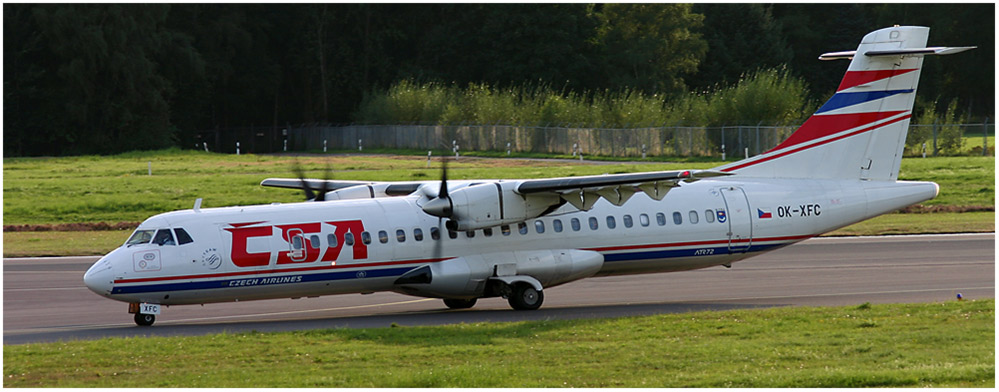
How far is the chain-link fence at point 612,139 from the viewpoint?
57625 mm

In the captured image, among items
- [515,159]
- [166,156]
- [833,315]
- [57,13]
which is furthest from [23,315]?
[57,13]

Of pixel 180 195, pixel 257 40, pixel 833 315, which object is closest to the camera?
pixel 833 315

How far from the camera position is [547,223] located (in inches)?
842

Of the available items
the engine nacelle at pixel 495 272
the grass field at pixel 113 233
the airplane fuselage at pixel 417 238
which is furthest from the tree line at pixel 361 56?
the engine nacelle at pixel 495 272

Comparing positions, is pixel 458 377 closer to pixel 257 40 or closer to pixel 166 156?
pixel 166 156

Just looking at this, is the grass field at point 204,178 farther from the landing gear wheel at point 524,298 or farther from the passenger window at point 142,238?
the passenger window at point 142,238

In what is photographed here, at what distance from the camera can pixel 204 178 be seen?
49438mm

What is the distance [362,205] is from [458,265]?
2130 millimetres

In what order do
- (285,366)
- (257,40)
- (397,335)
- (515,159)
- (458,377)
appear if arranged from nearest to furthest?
(458,377)
(285,366)
(397,335)
(515,159)
(257,40)

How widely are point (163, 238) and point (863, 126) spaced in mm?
14413

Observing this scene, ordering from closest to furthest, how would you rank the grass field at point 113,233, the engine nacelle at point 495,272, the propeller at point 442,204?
the propeller at point 442,204, the engine nacelle at point 495,272, the grass field at point 113,233

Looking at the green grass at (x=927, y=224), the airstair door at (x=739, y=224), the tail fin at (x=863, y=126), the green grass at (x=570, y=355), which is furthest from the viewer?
the green grass at (x=927, y=224)

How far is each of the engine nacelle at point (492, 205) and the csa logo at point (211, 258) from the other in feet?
13.7

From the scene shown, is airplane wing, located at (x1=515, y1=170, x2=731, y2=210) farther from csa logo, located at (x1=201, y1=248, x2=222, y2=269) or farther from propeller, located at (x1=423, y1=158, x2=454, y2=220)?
csa logo, located at (x1=201, y1=248, x2=222, y2=269)
